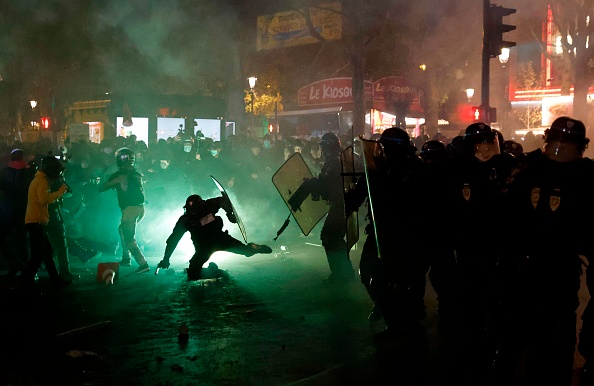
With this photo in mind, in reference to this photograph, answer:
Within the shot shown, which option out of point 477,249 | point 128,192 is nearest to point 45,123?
point 128,192

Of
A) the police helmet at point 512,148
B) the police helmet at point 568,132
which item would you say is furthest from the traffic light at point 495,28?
the police helmet at point 568,132

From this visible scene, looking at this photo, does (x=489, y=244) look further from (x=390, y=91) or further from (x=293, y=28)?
(x=293, y=28)

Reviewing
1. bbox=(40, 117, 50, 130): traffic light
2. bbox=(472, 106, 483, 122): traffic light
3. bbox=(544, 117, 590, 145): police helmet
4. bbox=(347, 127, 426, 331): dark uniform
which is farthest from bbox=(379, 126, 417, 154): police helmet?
bbox=(40, 117, 50, 130): traffic light

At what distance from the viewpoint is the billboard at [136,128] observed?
71.7ft

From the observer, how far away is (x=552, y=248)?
3523mm

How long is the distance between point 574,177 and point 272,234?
396 inches

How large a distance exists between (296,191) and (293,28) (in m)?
25.5

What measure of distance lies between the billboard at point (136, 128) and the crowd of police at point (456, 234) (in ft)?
37.1

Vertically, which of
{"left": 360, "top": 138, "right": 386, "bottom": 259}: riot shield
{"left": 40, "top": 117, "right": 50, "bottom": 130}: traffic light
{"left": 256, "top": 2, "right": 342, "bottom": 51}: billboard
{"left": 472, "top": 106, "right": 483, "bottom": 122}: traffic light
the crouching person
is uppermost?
{"left": 256, "top": 2, "right": 342, "bottom": 51}: billboard

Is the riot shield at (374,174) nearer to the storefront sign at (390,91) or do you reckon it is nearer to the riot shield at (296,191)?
the riot shield at (296,191)

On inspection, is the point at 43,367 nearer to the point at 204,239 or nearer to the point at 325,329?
the point at 325,329

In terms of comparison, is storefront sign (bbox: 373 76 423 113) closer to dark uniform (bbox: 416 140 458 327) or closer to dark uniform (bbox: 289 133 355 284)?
dark uniform (bbox: 289 133 355 284)

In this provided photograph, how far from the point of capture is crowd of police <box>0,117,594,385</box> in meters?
3.53

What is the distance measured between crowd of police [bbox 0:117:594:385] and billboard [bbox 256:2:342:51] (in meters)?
21.3
